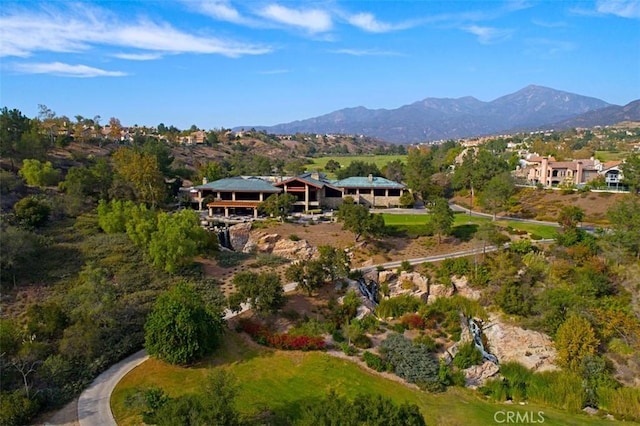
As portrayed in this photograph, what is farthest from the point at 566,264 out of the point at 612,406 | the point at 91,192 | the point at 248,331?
the point at 91,192

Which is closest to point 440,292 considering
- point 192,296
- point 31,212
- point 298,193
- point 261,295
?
point 261,295

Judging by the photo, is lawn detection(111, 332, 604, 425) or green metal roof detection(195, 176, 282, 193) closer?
lawn detection(111, 332, 604, 425)

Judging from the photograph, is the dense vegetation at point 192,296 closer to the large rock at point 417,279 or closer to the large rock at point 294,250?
the large rock at point 417,279

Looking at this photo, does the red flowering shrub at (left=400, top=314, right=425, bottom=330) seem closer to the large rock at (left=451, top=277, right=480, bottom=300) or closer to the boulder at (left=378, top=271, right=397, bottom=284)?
the large rock at (left=451, top=277, right=480, bottom=300)

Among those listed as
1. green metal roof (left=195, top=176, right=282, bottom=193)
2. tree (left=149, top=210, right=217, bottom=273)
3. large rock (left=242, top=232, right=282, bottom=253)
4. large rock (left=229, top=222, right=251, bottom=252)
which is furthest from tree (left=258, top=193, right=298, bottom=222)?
tree (left=149, top=210, right=217, bottom=273)

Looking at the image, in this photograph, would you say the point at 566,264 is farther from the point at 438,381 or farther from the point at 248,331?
the point at 248,331

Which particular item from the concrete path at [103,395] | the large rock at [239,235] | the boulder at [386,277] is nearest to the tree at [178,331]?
the concrete path at [103,395]
